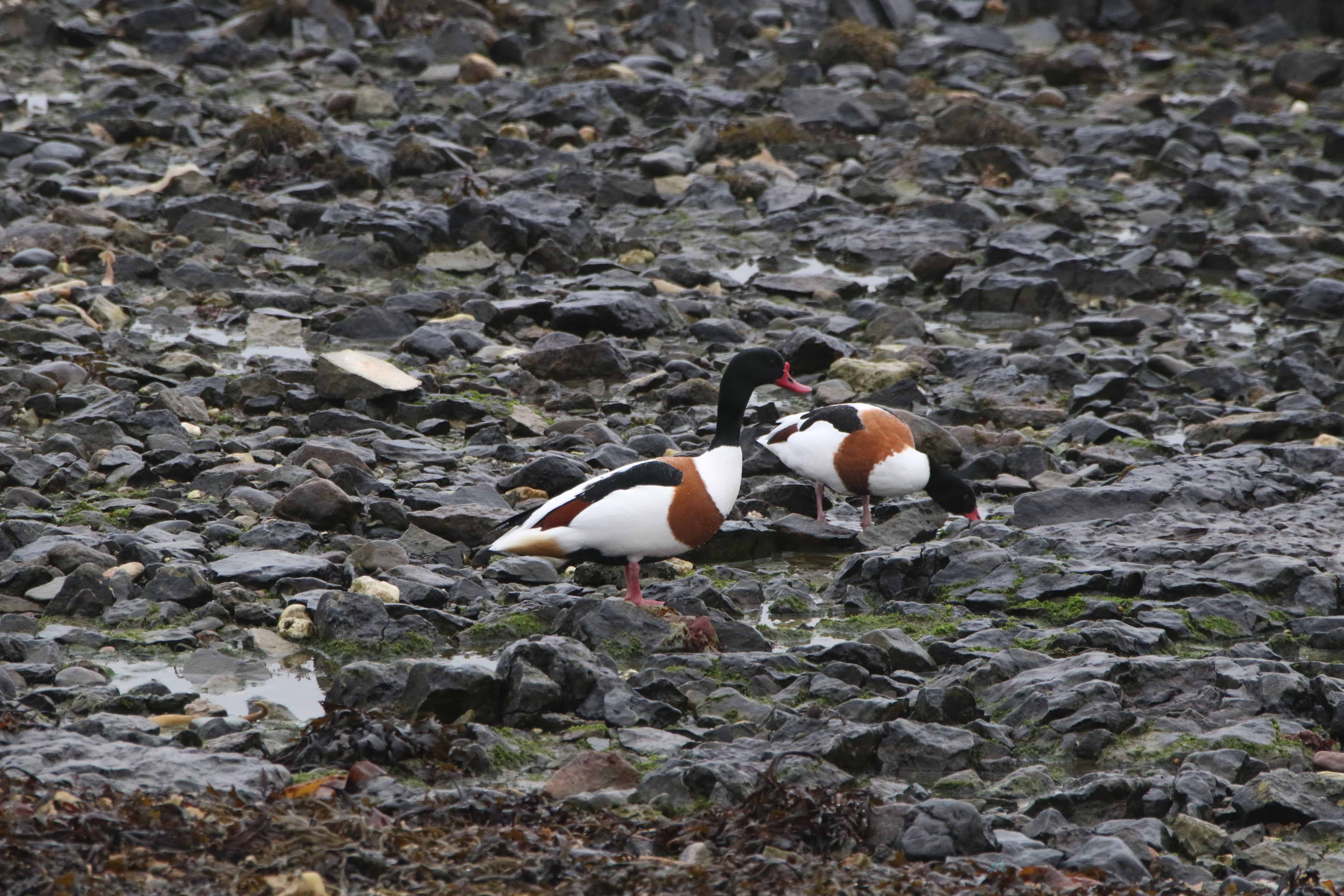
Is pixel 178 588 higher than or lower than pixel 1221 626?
higher

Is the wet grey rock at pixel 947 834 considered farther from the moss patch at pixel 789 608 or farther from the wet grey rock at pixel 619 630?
the moss patch at pixel 789 608

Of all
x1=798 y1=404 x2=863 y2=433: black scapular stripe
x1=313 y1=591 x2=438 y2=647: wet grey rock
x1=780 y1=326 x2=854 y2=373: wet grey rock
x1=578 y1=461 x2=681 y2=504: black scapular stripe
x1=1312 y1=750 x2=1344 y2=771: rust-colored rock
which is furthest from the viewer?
x1=780 y1=326 x2=854 y2=373: wet grey rock

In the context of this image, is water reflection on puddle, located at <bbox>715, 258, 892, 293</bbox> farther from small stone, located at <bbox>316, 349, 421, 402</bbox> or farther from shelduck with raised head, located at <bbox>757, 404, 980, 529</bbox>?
shelduck with raised head, located at <bbox>757, 404, 980, 529</bbox>

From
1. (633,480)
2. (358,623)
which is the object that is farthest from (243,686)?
(633,480)

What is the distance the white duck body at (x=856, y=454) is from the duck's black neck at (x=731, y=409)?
1284 mm

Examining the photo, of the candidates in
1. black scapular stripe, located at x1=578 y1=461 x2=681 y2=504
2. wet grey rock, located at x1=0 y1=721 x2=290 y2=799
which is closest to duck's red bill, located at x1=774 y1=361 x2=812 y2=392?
black scapular stripe, located at x1=578 y1=461 x2=681 y2=504

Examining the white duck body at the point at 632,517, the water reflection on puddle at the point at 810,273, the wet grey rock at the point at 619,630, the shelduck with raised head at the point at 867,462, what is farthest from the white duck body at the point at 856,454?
the water reflection on puddle at the point at 810,273

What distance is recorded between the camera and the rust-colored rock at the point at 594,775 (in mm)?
6160

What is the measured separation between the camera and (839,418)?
1088 centimetres

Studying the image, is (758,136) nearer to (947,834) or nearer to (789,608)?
(789,608)

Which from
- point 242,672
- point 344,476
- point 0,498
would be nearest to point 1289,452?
point 344,476

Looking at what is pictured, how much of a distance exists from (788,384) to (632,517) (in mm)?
1986

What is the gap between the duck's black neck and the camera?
359 inches

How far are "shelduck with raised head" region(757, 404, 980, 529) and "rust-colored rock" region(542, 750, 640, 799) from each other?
4.66m
